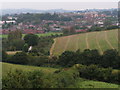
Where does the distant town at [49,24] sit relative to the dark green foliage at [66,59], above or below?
above

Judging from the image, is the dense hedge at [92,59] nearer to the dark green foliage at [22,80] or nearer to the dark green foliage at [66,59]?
the dark green foliage at [66,59]

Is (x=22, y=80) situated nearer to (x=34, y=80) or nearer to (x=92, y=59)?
(x=34, y=80)

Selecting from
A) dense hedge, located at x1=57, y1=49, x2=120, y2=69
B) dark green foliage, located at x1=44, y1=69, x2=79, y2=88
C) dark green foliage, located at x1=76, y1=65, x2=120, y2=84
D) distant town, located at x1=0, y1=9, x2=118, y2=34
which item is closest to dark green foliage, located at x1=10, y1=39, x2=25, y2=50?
dense hedge, located at x1=57, y1=49, x2=120, y2=69

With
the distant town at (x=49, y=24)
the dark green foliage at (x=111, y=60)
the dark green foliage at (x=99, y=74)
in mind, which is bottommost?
the dark green foliage at (x=99, y=74)

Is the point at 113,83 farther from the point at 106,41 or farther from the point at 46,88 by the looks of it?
the point at 106,41

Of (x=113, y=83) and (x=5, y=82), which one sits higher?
(x=5, y=82)

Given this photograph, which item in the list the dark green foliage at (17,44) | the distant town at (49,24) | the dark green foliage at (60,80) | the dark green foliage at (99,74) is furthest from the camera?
the distant town at (49,24)

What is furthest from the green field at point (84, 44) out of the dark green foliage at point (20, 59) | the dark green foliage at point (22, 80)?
the dark green foliage at point (22, 80)

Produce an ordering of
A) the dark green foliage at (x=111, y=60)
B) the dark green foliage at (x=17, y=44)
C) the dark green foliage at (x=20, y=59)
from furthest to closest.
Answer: the dark green foliage at (x=17, y=44) → the dark green foliage at (x=20, y=59) → the dark green foliage at (x=111, y=60)

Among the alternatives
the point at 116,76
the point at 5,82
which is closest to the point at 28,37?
the point at 116,76
